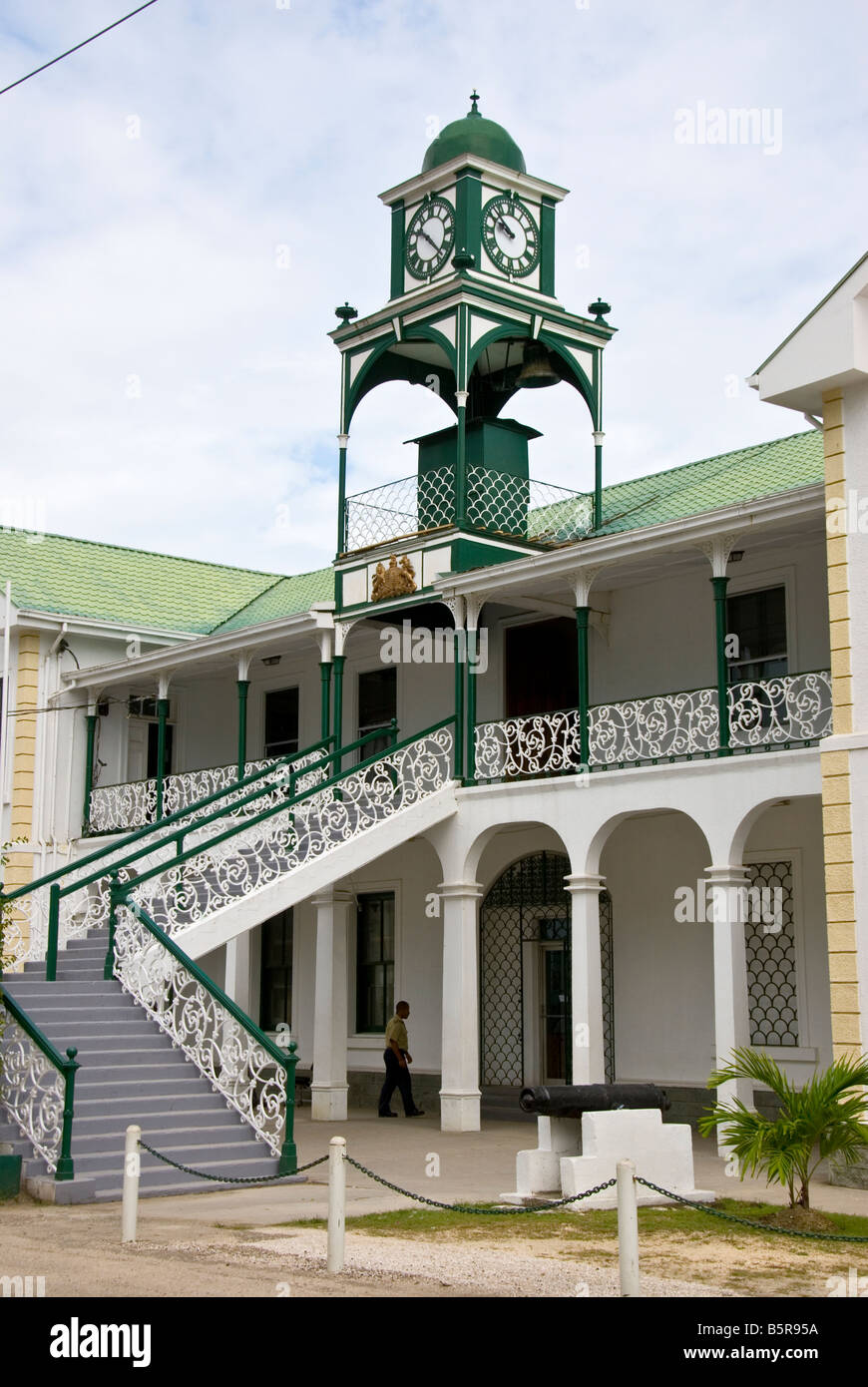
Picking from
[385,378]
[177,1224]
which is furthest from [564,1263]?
[385,378]

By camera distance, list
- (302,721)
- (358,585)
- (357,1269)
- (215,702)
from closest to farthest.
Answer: (357,1269), (358,585), (302,721), (215,702)

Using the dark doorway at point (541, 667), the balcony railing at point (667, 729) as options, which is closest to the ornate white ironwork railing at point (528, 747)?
the balcony railing at point (667, 729)

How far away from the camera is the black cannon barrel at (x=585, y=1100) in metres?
11.3

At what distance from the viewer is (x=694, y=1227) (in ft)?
33.5

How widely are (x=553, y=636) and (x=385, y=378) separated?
A: 4316 millimetres

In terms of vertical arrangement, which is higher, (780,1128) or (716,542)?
(716,542)

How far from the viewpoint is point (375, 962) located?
23.0 metres

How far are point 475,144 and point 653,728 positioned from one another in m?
8.25

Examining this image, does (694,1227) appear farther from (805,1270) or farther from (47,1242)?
(47,1242)

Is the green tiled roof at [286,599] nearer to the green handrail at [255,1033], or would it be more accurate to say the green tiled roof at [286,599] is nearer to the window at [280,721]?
the window at [280,721]

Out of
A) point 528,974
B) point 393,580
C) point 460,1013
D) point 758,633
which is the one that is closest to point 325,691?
point 393,580

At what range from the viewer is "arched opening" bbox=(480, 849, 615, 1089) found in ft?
67.0

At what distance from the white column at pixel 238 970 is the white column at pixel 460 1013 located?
287cm

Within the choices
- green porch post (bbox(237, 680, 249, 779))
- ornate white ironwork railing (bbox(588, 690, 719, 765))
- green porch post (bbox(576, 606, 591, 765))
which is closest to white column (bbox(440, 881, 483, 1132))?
green porch post (bbox(576, 606, 591, 765))
